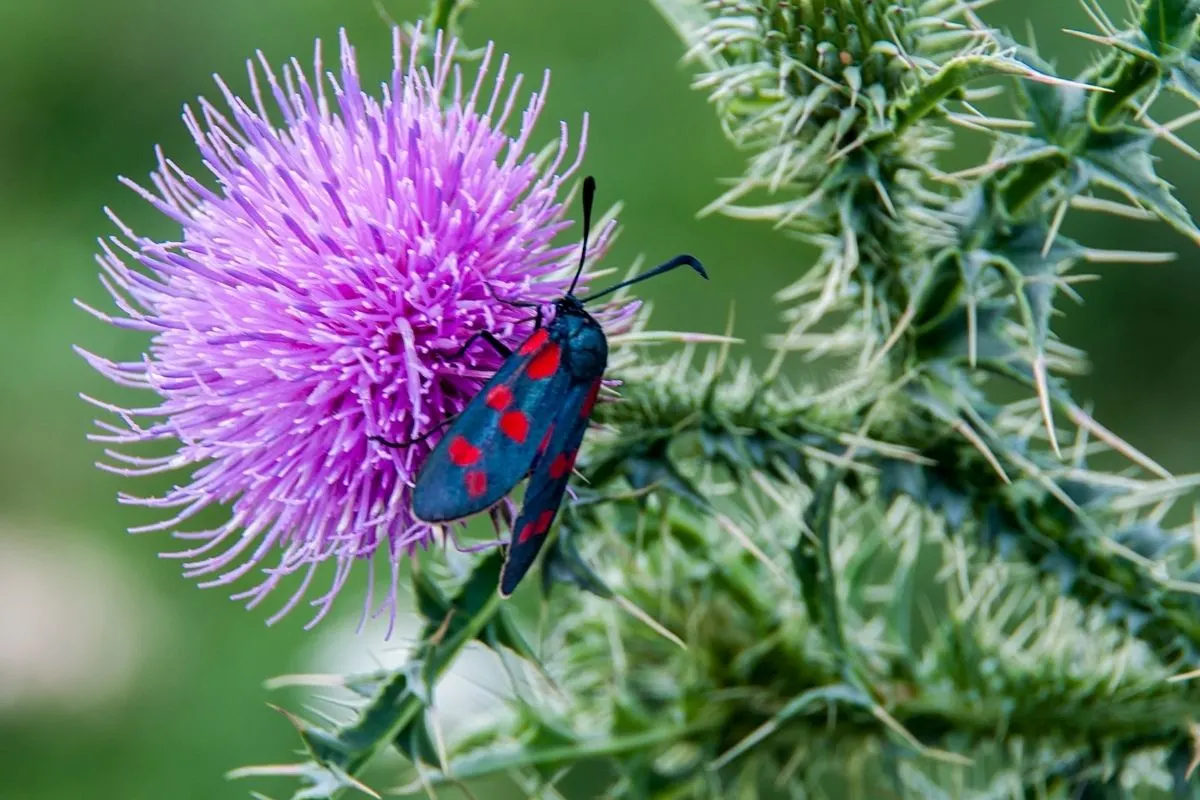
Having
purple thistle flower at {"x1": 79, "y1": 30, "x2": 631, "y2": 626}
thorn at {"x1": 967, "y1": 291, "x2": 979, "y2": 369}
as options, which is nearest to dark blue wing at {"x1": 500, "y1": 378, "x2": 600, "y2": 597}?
purple thistle flower at {"x1": 79, "y1": 30, "x2": 631, "y2": 626}

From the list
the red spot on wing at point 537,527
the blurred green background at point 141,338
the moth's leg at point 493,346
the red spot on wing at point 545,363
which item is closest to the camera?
the red spot on wing at point 537,527

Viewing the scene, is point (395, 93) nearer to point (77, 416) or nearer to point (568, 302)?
point (568, 302)

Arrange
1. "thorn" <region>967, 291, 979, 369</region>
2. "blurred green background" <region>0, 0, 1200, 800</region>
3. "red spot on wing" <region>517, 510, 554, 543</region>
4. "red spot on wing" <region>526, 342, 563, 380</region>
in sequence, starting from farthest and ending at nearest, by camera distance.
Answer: "blurred green background" <region>0, 0, 1200, 800</region> → "thorn" <region>967, 291, 979, 369</region> → "red spot on wing" <region>526, 342, 563, 380</region> → "red spot on wing" <region>517, 510, 554, 543</region>

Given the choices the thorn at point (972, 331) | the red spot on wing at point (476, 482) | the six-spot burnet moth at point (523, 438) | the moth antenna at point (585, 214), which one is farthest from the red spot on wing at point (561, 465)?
the thorn at point (972, 331)

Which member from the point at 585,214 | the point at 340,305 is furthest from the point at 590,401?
the point at 340,305

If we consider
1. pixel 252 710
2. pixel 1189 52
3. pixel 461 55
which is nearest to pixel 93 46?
pixel 252 710

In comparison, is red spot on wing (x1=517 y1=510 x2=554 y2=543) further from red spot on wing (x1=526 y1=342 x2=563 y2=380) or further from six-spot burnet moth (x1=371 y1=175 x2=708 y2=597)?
red spot on wing (x1=526 y1=342 x2=563 y2=380)

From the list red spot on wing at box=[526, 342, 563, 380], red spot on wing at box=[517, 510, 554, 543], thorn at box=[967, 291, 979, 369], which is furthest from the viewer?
thorn at box=[967, 291, 979, 369]

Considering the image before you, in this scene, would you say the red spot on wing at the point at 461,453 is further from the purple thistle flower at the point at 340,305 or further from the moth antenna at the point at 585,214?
the moth antenna at the point at 585,214
